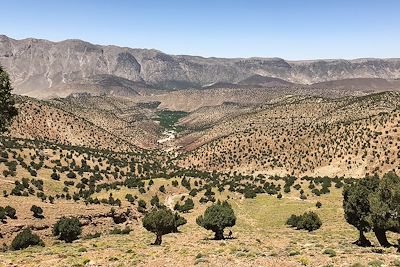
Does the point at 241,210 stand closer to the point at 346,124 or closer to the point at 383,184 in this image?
the point at 383,184

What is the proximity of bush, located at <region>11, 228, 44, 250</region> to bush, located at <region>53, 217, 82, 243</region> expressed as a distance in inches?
134

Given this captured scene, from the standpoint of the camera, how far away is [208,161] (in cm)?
14225

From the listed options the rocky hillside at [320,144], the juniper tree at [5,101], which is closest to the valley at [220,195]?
the rocky hillside at [320,144]

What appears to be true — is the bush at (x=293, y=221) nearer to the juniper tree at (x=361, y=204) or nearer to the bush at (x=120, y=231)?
the juniper tree at (x=361, y=204)

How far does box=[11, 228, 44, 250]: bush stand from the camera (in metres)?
43.9

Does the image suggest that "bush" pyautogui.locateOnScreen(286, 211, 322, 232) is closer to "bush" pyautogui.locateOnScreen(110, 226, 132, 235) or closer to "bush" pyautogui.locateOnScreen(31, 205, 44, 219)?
"bush" pyautogui.locateOnScreen(110, 226, 132, 235)

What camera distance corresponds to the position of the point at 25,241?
44344 millimetres

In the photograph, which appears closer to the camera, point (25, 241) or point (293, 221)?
point (25, 241)

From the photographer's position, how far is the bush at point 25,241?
4394 centimetres

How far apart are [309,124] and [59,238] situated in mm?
112313

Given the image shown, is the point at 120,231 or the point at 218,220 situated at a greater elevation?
the point at 218,220

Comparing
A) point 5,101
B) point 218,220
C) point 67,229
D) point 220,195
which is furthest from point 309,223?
point 5,101

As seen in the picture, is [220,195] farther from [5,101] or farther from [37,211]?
[5,101]

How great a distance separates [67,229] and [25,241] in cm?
573
